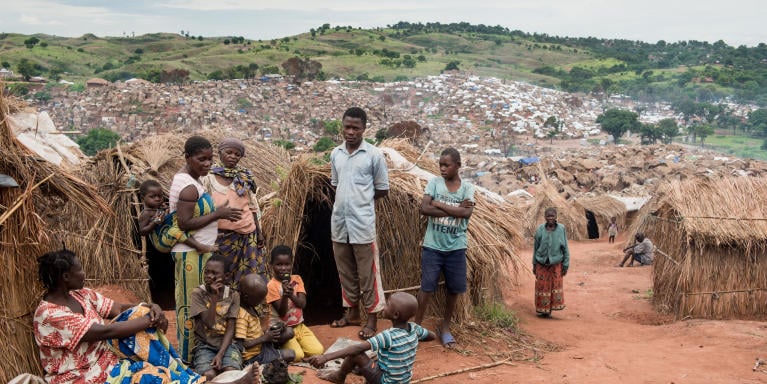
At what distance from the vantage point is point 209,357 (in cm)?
461

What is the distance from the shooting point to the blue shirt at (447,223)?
19.1 feet

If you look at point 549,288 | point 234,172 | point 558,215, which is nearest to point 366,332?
point 234,172

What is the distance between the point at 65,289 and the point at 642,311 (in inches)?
301

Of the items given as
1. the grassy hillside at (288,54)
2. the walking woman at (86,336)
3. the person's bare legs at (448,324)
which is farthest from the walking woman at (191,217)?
the grassy hillside at (288,54)

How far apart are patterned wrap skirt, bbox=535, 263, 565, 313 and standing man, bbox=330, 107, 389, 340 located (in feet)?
10.1

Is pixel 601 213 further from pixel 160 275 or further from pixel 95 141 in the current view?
pixel 95 141

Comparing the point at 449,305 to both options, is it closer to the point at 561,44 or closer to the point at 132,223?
the point at 132,223

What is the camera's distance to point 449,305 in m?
6.06

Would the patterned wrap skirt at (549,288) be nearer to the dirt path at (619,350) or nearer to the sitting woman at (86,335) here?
the dirt path at (619,350)

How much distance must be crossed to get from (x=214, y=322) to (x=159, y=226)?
2.64ft

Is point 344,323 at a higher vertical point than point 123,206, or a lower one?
lower

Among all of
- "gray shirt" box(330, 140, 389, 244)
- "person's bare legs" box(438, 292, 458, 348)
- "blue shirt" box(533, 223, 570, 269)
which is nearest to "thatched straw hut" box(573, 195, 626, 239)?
"blue shirt" box(533, 223, 570, 269)

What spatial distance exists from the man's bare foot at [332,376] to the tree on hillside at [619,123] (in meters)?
53.8

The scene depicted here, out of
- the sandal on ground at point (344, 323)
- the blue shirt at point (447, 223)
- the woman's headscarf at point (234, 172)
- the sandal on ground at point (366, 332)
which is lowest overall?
the sandal on ground at point (344, 323)
